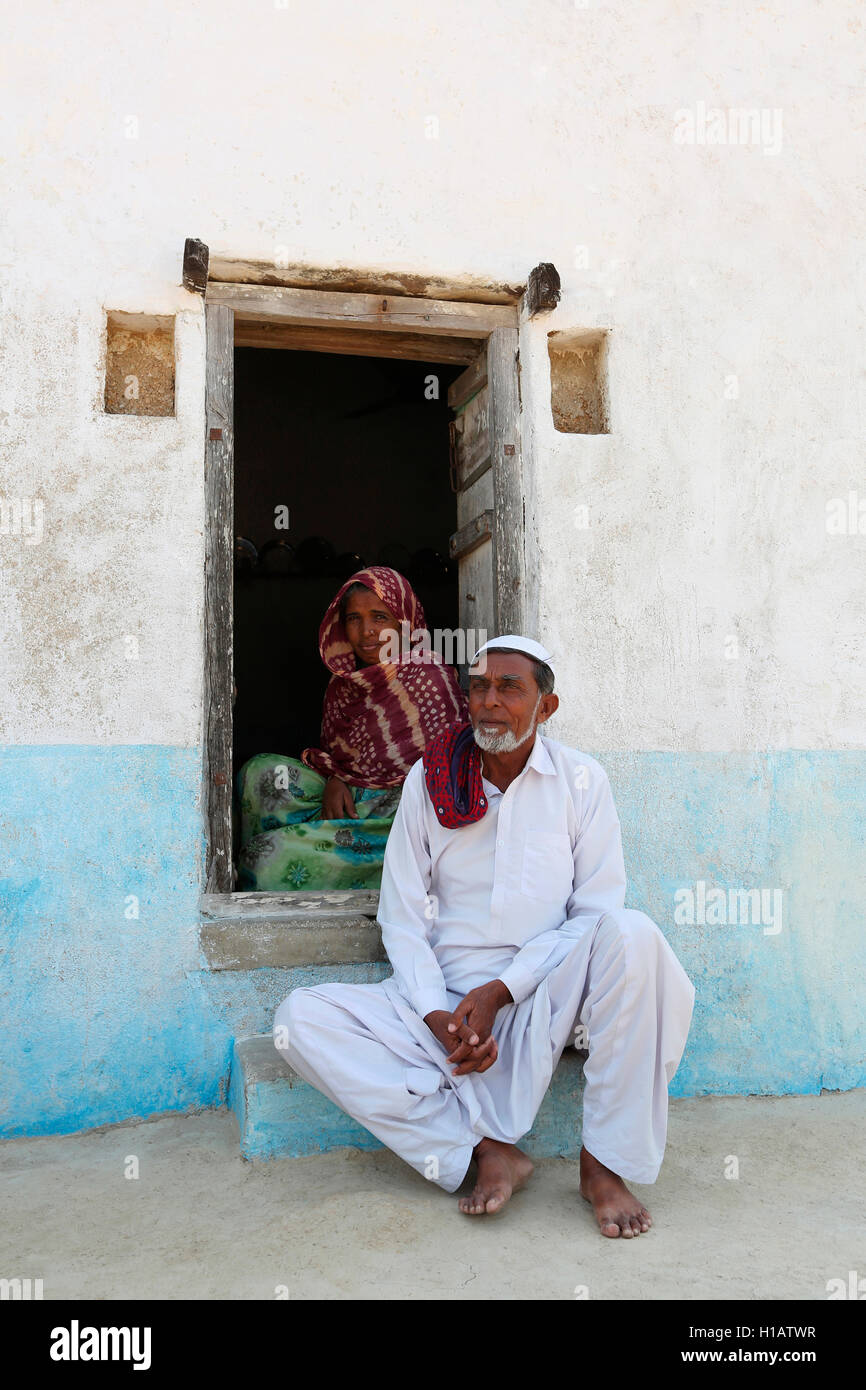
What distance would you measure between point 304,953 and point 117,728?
0.84 metres

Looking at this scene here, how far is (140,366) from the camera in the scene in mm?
3664

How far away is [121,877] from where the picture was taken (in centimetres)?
334

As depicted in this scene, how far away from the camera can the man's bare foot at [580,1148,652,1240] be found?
8.36 feet

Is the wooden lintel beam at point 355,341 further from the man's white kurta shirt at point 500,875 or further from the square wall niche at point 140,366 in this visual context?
the man's white kurta shirt at point 500,875

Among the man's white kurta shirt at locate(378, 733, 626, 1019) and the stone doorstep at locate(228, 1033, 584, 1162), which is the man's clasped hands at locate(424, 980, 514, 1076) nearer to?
the man's white kurta shirt at locate(378, 733, 626, 1019)

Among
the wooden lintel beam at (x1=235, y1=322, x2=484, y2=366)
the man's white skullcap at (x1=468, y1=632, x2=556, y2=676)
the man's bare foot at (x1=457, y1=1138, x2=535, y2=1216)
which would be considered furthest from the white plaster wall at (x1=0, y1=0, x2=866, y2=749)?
the man's bare foot at (x1=457, y1=1138, x2=535, y2=1216)

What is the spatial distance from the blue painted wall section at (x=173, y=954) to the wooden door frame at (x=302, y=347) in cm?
13

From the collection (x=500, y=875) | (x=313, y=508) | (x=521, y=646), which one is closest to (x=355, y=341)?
(x=521, y=646)

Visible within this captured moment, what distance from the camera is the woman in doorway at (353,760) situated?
3.87 m

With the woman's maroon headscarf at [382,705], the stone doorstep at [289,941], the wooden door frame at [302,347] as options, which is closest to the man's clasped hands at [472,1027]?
the stone doorstep at [289,941]

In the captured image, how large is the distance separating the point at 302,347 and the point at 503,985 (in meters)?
2.26

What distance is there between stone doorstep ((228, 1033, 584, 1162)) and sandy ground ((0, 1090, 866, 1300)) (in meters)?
0.04

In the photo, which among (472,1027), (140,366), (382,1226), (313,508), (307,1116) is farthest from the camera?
(313,508)

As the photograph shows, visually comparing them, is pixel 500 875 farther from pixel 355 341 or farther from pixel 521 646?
pixel 355 341
